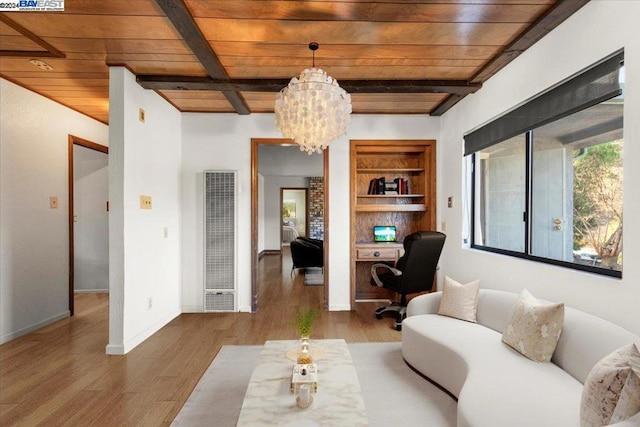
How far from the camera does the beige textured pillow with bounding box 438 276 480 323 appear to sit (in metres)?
2.82

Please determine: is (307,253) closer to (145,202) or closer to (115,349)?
(145,202)

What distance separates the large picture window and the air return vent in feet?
10.2

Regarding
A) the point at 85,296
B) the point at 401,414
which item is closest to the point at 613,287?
the point at 401,414

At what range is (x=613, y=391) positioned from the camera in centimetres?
126

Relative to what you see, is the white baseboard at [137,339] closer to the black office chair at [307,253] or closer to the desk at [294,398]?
the desk at [294,398]

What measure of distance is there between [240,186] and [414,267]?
2.46 meters

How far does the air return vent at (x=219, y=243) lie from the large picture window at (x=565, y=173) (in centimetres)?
312

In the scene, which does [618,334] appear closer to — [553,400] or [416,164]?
[553,400]

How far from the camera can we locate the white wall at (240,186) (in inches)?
176

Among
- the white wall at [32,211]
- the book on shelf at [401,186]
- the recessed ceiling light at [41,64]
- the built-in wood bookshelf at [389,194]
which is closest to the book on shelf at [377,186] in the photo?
the built-in wood bookshelf at [389,194]

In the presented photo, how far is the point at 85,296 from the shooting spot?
5254 mm

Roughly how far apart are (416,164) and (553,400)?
3.82 meters

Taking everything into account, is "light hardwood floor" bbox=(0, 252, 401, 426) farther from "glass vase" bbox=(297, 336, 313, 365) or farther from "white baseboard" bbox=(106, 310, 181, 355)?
"glass vase" bbox=(297, 336, 313, 365)

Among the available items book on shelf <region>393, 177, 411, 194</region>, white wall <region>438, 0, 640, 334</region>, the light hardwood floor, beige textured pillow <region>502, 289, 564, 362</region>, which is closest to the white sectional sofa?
beige textured pillow <region>502, 289, 564, 362</region>
